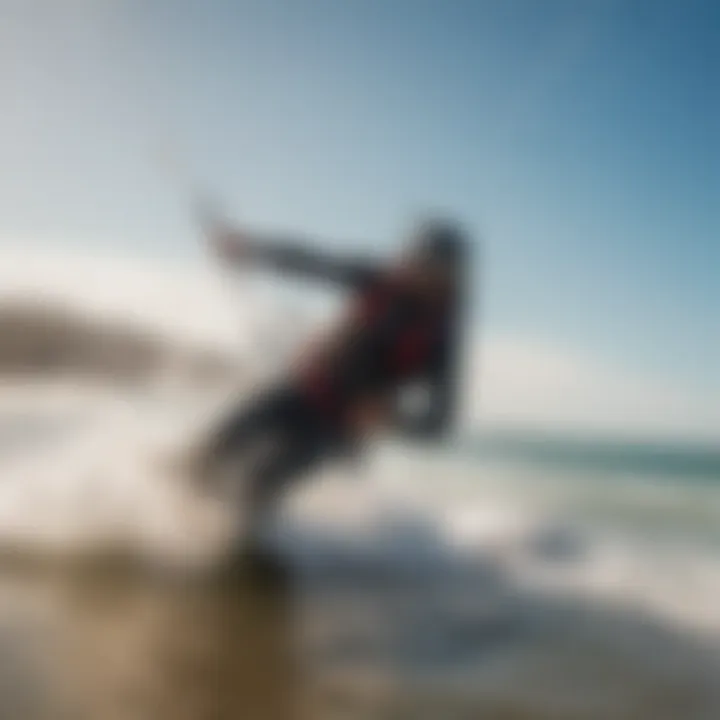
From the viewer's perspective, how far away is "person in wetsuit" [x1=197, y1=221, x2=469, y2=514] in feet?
5.18

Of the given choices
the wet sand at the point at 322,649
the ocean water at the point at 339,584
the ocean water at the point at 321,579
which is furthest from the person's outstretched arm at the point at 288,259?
the wet sand at the point at 322,649

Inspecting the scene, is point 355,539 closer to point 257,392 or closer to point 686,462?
point 257,392

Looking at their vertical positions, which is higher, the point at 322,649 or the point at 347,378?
the point at 347,378

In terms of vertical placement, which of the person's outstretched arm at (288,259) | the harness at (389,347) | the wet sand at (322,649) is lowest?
the wet sand at (322,649)

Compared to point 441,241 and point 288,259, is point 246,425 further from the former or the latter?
point 441,241

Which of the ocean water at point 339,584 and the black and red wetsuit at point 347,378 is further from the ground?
the black and red wetsuit at point 347,378

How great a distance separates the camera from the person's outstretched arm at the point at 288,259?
1.59 meters

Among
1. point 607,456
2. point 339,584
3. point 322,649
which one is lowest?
point 322,649

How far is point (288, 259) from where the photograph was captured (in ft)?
5.25

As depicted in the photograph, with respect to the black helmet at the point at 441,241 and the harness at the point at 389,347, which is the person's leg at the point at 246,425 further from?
the black helmet at the point at 441,241

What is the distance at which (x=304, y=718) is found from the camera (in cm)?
155

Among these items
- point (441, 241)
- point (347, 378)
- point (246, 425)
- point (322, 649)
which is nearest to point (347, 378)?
point (347, 378)

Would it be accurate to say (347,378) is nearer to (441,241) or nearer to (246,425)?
(246,425)

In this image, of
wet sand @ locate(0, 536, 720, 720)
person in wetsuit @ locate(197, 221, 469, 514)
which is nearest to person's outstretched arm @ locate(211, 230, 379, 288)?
person in wetsuit @ locate(197, 221, 469, 514)
